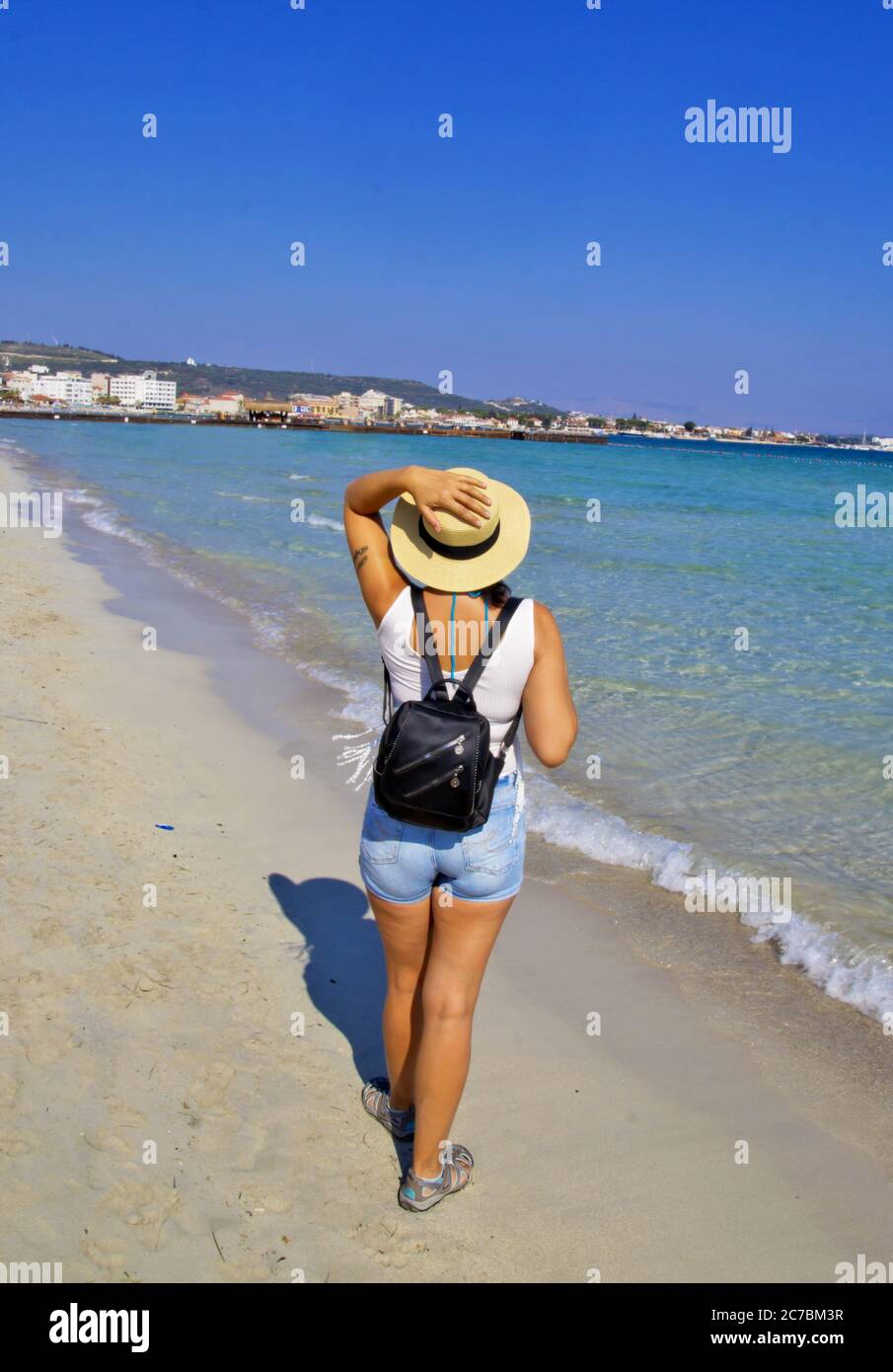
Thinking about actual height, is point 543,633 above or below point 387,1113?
above

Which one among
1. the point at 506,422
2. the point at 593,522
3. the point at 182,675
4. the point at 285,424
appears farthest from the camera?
the point at 506,422

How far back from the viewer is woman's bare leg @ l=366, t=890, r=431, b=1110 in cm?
286

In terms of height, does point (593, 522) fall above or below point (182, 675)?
above

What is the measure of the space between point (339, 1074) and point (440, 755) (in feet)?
5.28

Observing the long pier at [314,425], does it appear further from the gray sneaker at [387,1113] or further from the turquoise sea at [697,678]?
the gray sneaker at [387,1113]

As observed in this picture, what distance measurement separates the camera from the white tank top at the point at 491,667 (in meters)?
2.56

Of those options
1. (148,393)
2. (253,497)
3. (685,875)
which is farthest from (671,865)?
(148,393)

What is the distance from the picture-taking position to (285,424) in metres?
134

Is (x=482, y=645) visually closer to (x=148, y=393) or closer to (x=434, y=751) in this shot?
(x=434, y=751)

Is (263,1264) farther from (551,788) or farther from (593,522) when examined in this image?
(593,522)

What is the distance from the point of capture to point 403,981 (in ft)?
9.98

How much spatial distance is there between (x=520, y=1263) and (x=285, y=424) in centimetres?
13784
